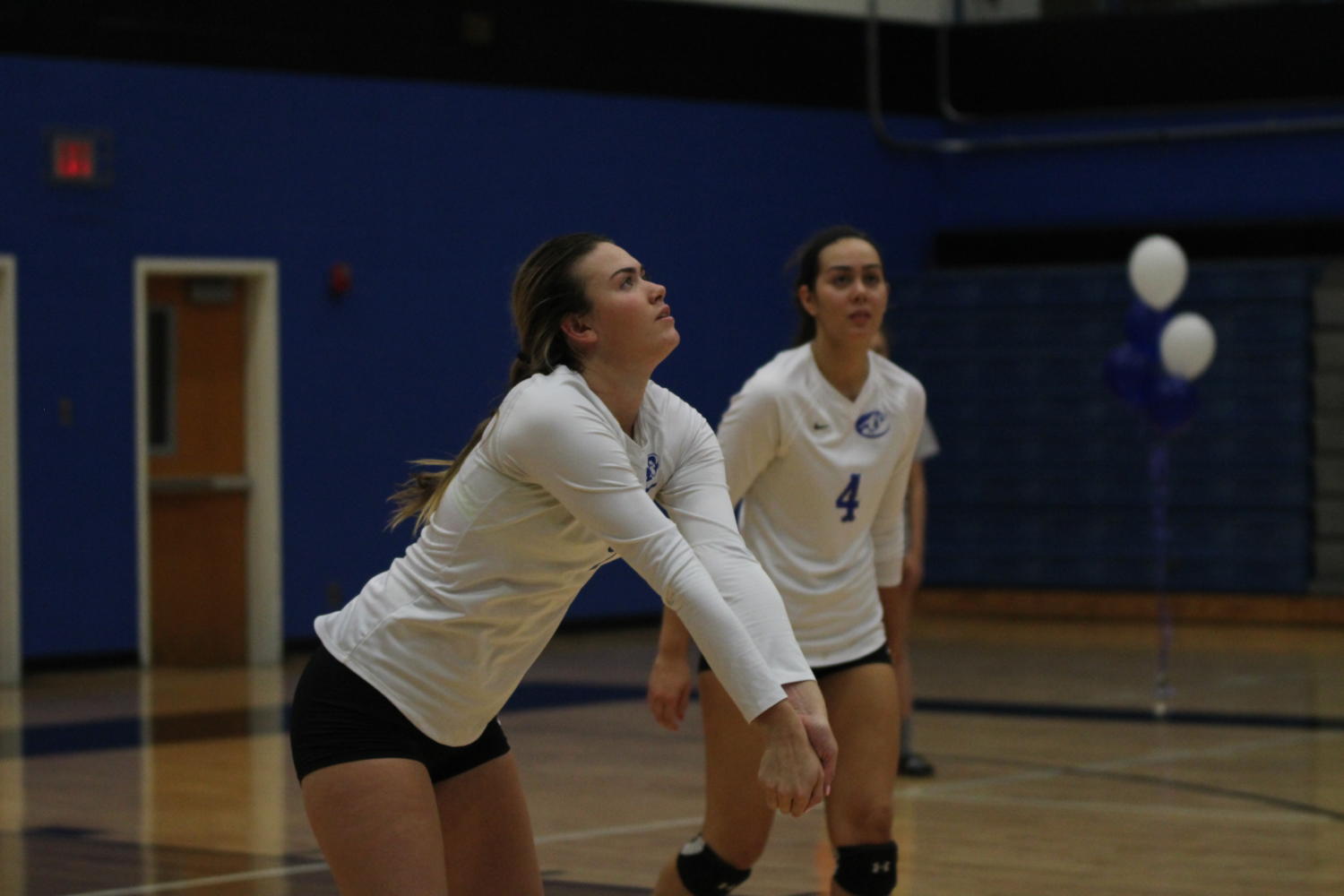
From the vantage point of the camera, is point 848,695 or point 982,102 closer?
point 848,695

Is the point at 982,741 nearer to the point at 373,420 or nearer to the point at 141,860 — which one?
the point at 141,860

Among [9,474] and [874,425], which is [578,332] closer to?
[874,425]

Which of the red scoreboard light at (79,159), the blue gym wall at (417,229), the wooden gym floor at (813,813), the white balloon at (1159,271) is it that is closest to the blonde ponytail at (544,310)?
the wooden gym floor at (813,813)

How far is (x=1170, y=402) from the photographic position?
1117 cm

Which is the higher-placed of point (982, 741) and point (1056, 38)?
point (1056, 38)

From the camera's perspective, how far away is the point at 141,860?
21.7 ft

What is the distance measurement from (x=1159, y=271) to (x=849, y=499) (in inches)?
275

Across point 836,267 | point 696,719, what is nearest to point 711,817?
point 836,267

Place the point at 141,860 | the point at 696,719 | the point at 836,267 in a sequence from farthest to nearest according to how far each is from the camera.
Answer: the point at 696,719
the point at 141,860
the point at 836,267

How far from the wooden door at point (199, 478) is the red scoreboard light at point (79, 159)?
81 cm

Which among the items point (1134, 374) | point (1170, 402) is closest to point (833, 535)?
point (1170, 402)

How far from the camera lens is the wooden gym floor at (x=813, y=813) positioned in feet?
20.8

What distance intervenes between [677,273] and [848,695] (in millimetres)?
10242

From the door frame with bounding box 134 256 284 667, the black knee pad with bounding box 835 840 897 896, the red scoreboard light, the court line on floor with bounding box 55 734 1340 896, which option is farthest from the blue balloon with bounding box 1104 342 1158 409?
the black knee pad with bounding box 835 840 897 896
